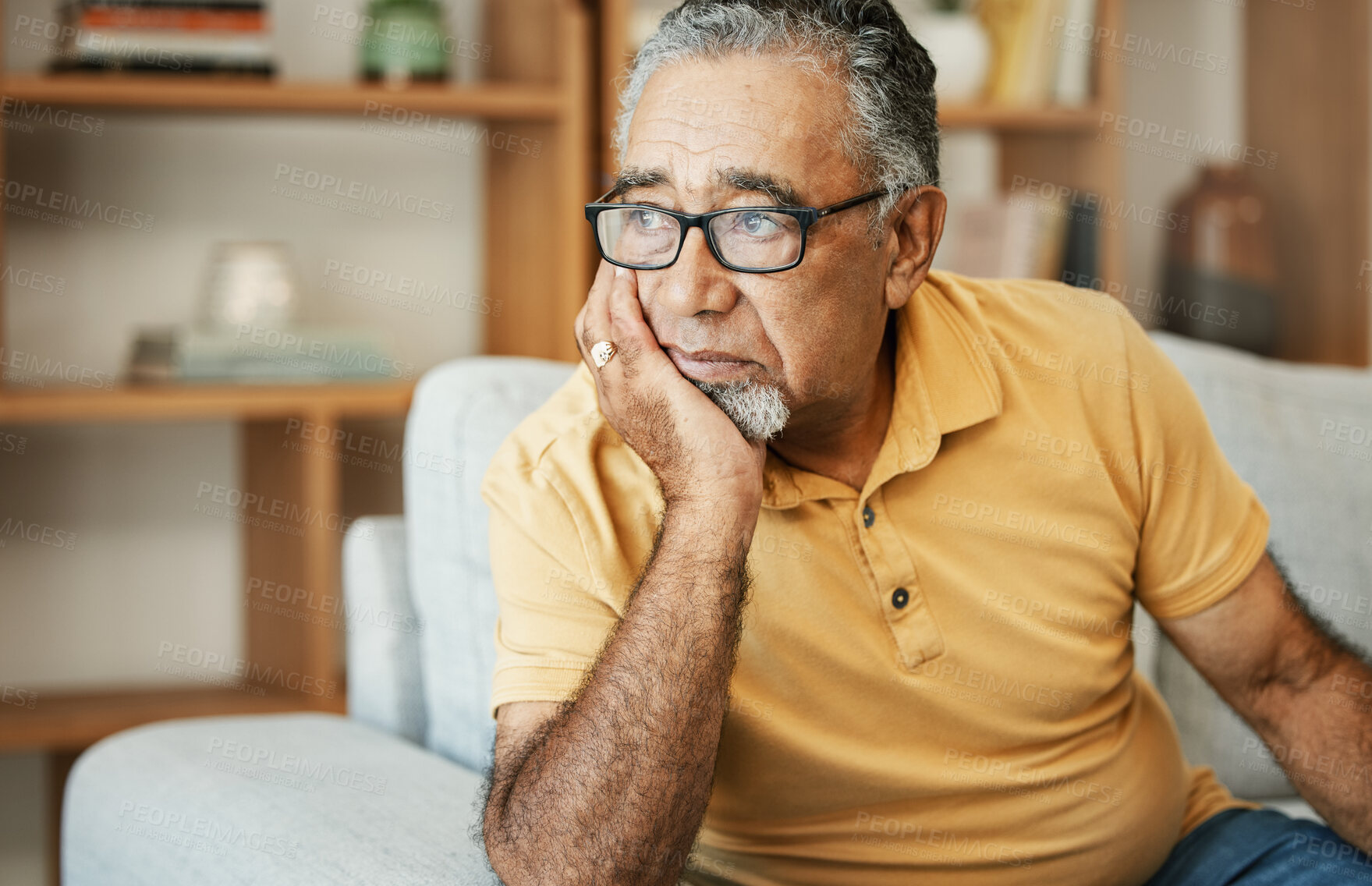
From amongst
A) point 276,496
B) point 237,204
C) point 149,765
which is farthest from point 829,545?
point 237,204

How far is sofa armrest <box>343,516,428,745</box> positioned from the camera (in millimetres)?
1369

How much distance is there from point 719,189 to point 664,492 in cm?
24

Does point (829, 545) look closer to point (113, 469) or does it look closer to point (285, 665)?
point (285, 665)

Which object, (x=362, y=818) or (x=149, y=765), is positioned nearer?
(x=362, y=818)

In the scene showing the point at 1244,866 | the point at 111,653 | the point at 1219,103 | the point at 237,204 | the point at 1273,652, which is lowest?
the point at 111,653

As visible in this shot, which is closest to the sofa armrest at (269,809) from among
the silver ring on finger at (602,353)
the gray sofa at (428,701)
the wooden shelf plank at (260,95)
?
the gray sofa at (428,701)

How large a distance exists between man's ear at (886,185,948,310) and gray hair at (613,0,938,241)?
3 cm

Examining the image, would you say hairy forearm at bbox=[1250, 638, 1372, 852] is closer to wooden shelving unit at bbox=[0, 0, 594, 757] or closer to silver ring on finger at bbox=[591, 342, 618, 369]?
silver ring on finger at bbox=[591, 342, 618, 369]

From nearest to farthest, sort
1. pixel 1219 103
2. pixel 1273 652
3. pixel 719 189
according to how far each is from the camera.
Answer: pixel 719 189
pixel 1273 652
pixel 1219 103

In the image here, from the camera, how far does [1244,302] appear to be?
7.86ft

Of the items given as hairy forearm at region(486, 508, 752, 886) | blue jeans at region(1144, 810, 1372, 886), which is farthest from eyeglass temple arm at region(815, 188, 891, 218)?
blue jeans at region(1144, 810, 1372, 886)

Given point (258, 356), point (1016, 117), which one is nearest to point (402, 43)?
point (258, 356)

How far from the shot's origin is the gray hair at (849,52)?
1.03 meters

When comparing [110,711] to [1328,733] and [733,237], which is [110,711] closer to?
[733,237]
